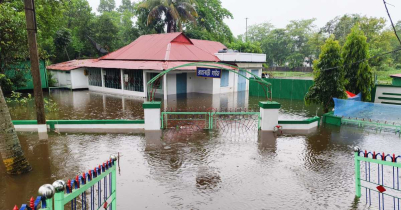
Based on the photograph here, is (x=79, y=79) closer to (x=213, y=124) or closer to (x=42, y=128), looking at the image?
(x=42, y=128)

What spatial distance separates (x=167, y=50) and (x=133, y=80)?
147 inches

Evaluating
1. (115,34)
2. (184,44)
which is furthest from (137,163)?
(115,34)

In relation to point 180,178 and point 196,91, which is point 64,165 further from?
point 196,91

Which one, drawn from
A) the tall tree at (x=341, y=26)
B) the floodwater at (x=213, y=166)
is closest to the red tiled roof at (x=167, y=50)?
the floodwater at (x=213, y=166)

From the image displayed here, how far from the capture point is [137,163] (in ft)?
26.5

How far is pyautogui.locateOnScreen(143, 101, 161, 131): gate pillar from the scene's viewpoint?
1138cm

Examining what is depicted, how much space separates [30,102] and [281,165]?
17597 mm

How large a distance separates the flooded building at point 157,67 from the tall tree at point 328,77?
30.8 ft

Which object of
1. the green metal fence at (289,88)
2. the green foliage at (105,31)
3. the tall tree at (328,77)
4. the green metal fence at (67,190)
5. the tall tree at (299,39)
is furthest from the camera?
the tall tree at (299,39)

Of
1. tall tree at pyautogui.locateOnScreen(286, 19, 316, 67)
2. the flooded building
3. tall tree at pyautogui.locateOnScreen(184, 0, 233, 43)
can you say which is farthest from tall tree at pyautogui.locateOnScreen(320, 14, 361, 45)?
the flooded building

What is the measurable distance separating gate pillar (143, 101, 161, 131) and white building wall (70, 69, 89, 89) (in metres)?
17.3

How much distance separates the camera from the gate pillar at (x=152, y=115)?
11.4 metres

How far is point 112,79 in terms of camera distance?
78.9ft

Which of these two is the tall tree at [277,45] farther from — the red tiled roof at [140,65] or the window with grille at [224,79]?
the red tiled roof at [140,65]
